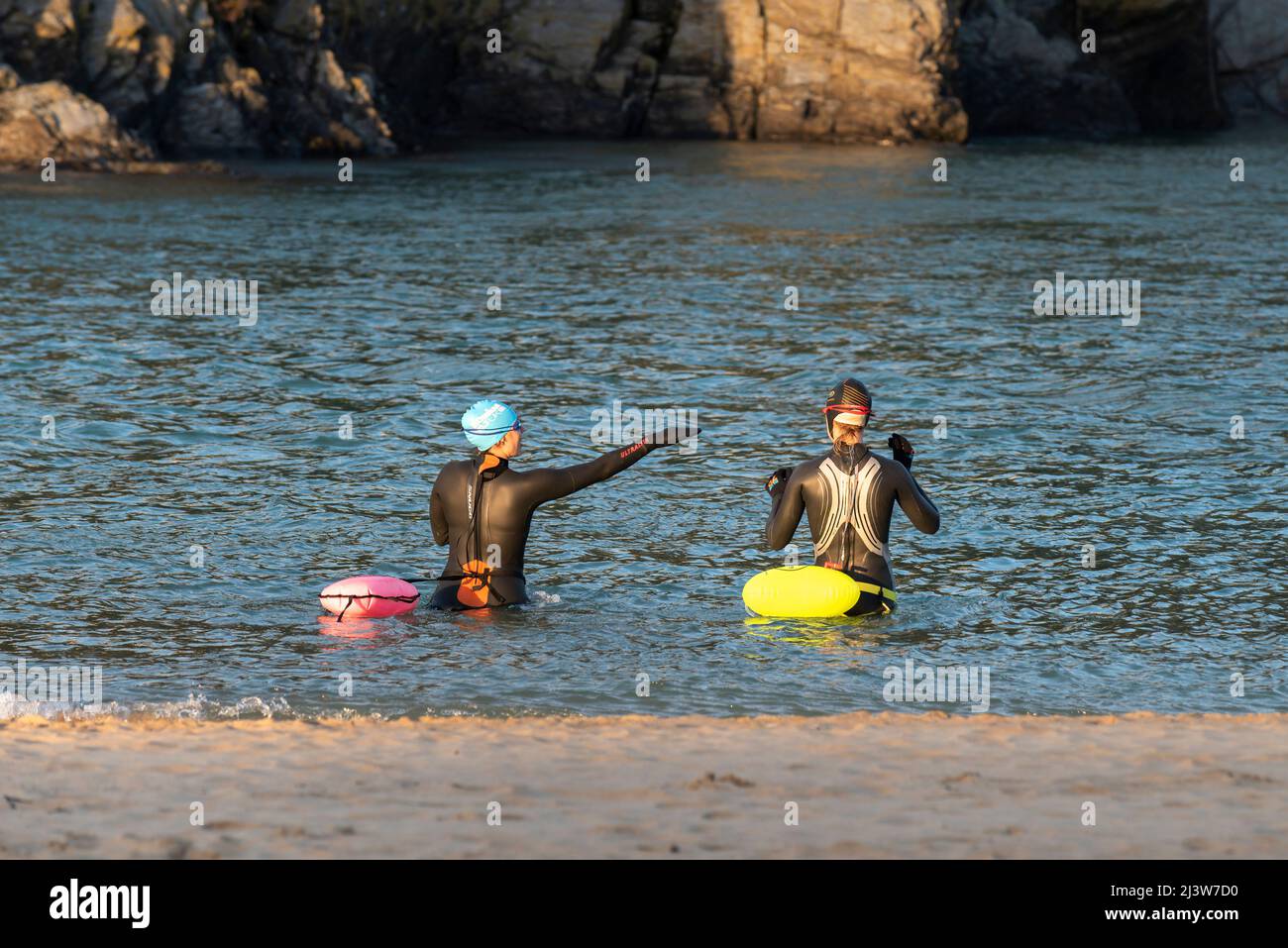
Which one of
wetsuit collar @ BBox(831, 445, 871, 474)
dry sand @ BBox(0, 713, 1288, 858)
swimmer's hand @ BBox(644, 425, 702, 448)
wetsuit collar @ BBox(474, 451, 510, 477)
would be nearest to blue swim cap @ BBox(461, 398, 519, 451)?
wetsuit collar @ BBox(474, 451, 510, 477)

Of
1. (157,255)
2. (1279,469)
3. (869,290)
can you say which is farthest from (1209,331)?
(157,255)

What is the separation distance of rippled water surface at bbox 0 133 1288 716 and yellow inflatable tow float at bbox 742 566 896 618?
214 mm

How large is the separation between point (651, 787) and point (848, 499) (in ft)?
16.2

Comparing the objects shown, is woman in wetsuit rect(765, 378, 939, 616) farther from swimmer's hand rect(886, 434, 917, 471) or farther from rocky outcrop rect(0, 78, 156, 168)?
rocky outcrop rect(0, 78, 156, 168)

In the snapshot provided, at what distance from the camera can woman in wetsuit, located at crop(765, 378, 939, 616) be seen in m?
13.1

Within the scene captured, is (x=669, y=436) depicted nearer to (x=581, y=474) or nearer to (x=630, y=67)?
(x=581, y=474)

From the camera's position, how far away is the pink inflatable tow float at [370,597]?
1358 cm

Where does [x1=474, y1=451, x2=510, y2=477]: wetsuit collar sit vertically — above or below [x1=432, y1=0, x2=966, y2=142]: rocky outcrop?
below

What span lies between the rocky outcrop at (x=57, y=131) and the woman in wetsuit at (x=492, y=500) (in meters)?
40.5

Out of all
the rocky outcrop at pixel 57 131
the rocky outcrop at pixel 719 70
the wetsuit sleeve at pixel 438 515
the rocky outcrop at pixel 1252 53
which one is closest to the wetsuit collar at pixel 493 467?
the wetsuit sleeve at pixel 438 515

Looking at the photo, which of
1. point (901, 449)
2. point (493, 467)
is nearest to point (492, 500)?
point (493, 467)

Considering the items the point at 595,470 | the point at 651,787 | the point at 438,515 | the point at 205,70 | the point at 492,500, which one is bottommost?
the point at 651,787

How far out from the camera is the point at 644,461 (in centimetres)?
2039
